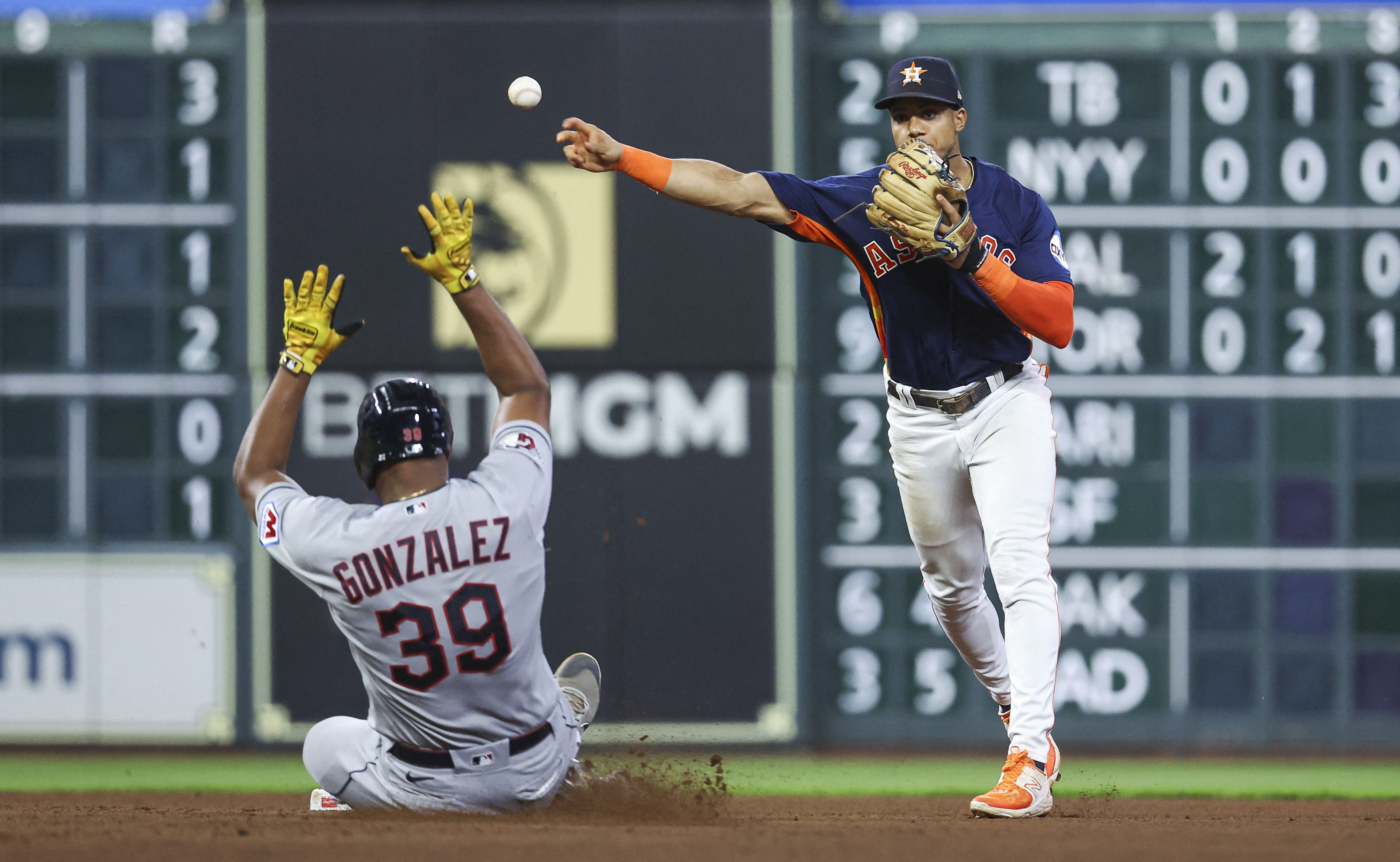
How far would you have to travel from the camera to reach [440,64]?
6.13 metres

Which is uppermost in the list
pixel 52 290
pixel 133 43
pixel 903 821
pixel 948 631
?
pixel 133 43

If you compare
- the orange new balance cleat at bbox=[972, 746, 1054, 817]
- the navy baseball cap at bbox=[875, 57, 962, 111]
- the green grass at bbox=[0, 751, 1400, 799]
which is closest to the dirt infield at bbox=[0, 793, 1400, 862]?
the orange new balance cleat at bbox=[972, 746, 1054, 817]

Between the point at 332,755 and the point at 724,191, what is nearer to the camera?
the point at 332,755

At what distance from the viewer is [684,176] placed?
363 centimetres

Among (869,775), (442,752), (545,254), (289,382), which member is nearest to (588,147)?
(289,382)

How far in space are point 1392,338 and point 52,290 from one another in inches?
Answer: 212

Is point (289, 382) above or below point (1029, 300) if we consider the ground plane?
below

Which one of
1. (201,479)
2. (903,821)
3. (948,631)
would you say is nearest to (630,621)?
(201,479)

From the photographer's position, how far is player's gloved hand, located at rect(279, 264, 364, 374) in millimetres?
3238

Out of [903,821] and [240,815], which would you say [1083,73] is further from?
[240,815]

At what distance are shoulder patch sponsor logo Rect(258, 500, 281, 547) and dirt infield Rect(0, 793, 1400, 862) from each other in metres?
0.57

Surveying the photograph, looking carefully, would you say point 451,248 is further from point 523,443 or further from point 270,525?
point 270,525

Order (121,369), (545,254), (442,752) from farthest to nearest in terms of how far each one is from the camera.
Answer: (121,369), (545,254), (442,752)

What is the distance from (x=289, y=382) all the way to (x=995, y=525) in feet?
A: 5.30
